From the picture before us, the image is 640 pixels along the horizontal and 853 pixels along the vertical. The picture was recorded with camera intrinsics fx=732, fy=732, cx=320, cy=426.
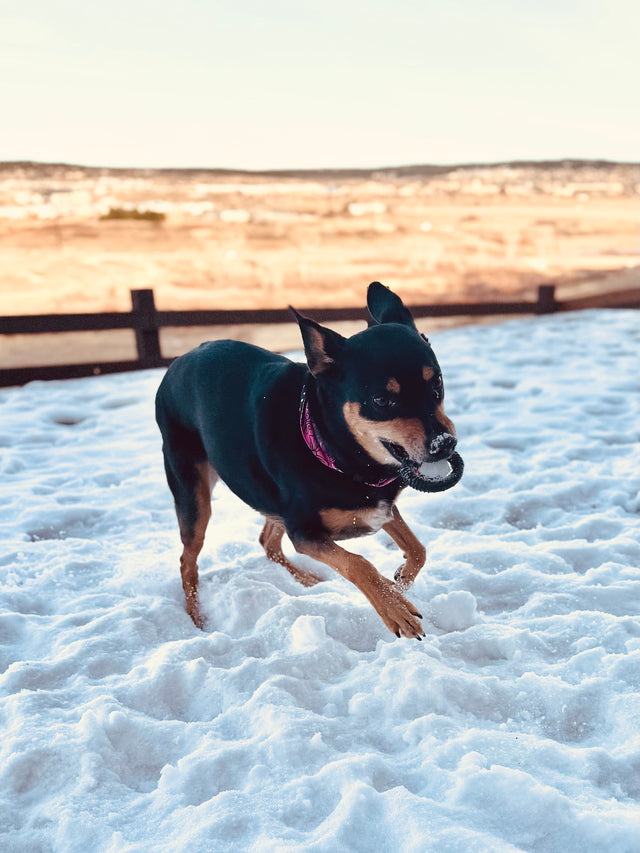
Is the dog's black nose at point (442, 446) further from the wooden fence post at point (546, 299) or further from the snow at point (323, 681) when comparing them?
the wooden fence post at point (546, 299)

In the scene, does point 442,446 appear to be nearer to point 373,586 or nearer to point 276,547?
point 373,586

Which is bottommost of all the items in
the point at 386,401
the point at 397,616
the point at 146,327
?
the point at 397,616

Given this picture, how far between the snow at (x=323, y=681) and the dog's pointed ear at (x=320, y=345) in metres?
1.26

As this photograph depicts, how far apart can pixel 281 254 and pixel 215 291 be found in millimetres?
2581

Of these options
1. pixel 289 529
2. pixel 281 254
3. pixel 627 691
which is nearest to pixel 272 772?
pixel 289 529

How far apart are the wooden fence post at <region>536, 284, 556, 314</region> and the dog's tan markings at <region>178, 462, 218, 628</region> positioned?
948cm

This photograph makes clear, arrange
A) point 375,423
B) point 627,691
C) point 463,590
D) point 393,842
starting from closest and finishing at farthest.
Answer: point 393,842
point 375,423
point 627,691
point 463,590

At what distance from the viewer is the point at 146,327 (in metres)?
9.30

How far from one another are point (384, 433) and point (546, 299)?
1016cm

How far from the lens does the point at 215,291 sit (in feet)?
81.3

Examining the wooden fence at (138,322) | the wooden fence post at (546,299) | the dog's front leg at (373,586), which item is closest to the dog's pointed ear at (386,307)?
the dog's front leg at (373,586)

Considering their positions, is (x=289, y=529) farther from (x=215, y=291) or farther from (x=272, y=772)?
(x=215, y=291)

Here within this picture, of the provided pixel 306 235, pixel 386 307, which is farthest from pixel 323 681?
pixel 306 235

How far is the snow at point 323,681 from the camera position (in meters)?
2.25
